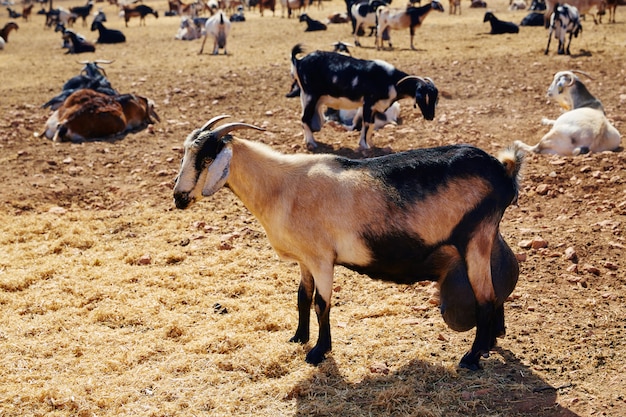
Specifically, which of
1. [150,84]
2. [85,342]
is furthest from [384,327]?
[150,84]

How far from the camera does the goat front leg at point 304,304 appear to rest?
561cm

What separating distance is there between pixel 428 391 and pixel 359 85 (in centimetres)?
626

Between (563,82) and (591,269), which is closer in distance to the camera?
(591,269)

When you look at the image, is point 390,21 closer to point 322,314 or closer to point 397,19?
point 397,19

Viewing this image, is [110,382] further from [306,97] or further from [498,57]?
[498,57]

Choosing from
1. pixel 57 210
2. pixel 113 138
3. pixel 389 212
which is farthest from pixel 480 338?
pixel 113 138

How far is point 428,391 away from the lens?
5.02 meters

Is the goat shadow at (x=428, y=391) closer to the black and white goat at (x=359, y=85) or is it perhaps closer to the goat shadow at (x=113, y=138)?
the black and white goat at (x=359, y=85)

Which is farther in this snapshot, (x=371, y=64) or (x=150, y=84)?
(x=150, y=84)

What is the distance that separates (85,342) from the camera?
233 inches

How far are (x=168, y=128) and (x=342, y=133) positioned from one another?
9.44 ft

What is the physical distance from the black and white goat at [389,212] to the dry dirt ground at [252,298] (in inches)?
16.5

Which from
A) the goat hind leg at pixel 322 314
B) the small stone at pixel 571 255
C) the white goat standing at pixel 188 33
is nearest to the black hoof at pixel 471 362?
the goat hind leg at pixel 322 314

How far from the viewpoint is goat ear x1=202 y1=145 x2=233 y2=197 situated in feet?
17.1
